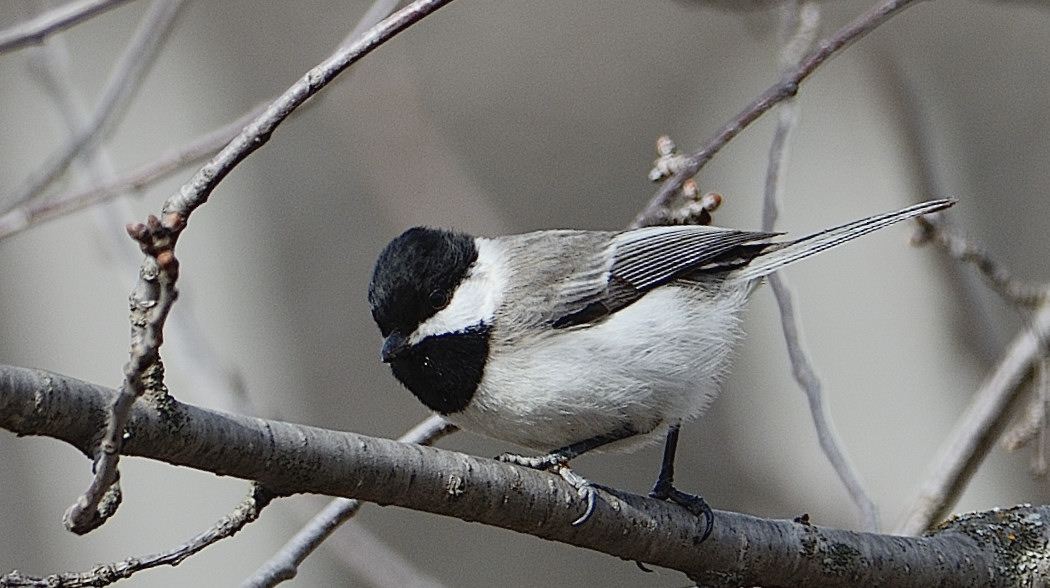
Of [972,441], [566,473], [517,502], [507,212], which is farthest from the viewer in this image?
[507,212]

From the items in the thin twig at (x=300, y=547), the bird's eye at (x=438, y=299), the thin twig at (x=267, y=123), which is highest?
the thin twig at (x=267, y=123)

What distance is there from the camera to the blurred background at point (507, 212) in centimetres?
469

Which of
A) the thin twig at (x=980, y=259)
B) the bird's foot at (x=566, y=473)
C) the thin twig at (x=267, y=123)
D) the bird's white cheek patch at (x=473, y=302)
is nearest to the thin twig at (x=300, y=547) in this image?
the bird's foot at (x=566, y=473)

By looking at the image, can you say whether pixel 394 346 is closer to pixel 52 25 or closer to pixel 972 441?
pixel 52 25

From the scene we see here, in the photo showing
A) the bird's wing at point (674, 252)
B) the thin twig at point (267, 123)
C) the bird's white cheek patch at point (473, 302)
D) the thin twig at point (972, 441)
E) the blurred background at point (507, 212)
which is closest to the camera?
the thin twig at point (267, 123)

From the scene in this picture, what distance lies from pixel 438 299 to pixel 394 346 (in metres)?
0.16

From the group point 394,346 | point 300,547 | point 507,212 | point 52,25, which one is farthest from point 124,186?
point 507,212

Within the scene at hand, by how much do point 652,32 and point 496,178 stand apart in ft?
3.54

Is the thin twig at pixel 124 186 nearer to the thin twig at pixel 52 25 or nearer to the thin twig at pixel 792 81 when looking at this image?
the thin twig at pixel 52 25

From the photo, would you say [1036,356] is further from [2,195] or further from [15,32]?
[2,195]

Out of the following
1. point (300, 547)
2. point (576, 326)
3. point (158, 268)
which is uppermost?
point (158, 268)

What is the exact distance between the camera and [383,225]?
5551 millimetres

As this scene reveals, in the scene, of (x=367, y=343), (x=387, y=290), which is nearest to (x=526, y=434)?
(x=387, y=290)

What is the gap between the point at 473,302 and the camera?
8.79 ft
